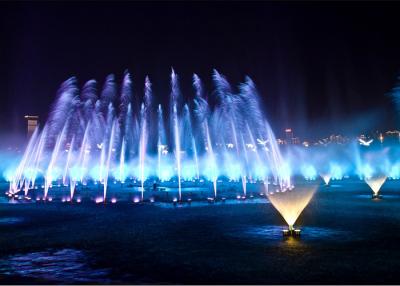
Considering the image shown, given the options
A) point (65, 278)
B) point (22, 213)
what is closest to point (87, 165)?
point (22, 213)

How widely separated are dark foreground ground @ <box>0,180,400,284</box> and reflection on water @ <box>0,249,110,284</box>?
0.09 feet

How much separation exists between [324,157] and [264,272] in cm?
9385

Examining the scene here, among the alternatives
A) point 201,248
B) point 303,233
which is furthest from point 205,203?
point 201,248

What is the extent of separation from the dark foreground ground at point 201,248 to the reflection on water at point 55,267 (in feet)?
0.09

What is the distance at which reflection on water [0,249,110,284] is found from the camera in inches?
403

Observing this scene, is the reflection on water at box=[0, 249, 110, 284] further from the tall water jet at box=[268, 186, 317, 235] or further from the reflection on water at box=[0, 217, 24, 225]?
the reflection on water at box=[0, 217, 24, 225]

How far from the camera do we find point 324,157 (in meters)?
99.8

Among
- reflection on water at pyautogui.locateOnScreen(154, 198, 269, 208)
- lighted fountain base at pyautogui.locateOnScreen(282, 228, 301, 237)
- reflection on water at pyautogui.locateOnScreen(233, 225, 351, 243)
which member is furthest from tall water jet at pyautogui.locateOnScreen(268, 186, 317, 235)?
reflection on water at pyautogui.locateOnScreen(154, 198, 269, 208)

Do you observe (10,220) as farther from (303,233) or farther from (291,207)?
(303,233)

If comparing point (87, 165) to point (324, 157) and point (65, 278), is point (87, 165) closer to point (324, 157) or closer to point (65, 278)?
point (324, 157)

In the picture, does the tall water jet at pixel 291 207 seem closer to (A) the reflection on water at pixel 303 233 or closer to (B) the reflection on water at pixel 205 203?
(A) the reflection on water at pixel 303 233

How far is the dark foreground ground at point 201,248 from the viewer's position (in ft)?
33.7

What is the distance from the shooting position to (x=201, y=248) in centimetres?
1336

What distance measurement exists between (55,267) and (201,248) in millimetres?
4547
